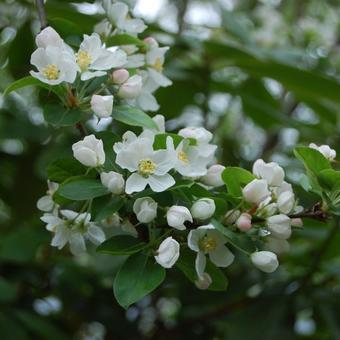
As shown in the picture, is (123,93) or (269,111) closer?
(123,93)

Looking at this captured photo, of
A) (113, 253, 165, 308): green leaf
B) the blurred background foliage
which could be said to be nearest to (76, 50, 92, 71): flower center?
(113, 253, 165, 308): green leaf

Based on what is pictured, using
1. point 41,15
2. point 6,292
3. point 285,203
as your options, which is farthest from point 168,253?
point 6,292

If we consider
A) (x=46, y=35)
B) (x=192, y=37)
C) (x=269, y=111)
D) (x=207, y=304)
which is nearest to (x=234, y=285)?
(x=207, y=304)

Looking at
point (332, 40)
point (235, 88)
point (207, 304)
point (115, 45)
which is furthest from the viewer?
point (332, 40)

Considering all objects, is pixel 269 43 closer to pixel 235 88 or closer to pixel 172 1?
pixel 235 88

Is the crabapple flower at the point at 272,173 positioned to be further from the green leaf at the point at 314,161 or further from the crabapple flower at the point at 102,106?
the crabapple flower at the point at 102,106

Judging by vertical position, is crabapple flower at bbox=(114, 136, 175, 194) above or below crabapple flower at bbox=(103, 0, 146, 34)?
below

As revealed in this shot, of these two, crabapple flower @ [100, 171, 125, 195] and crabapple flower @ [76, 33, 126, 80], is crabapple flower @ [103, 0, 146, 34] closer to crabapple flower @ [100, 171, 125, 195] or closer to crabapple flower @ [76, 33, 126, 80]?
crabapple flower @ [76, 33, 126, 80]
